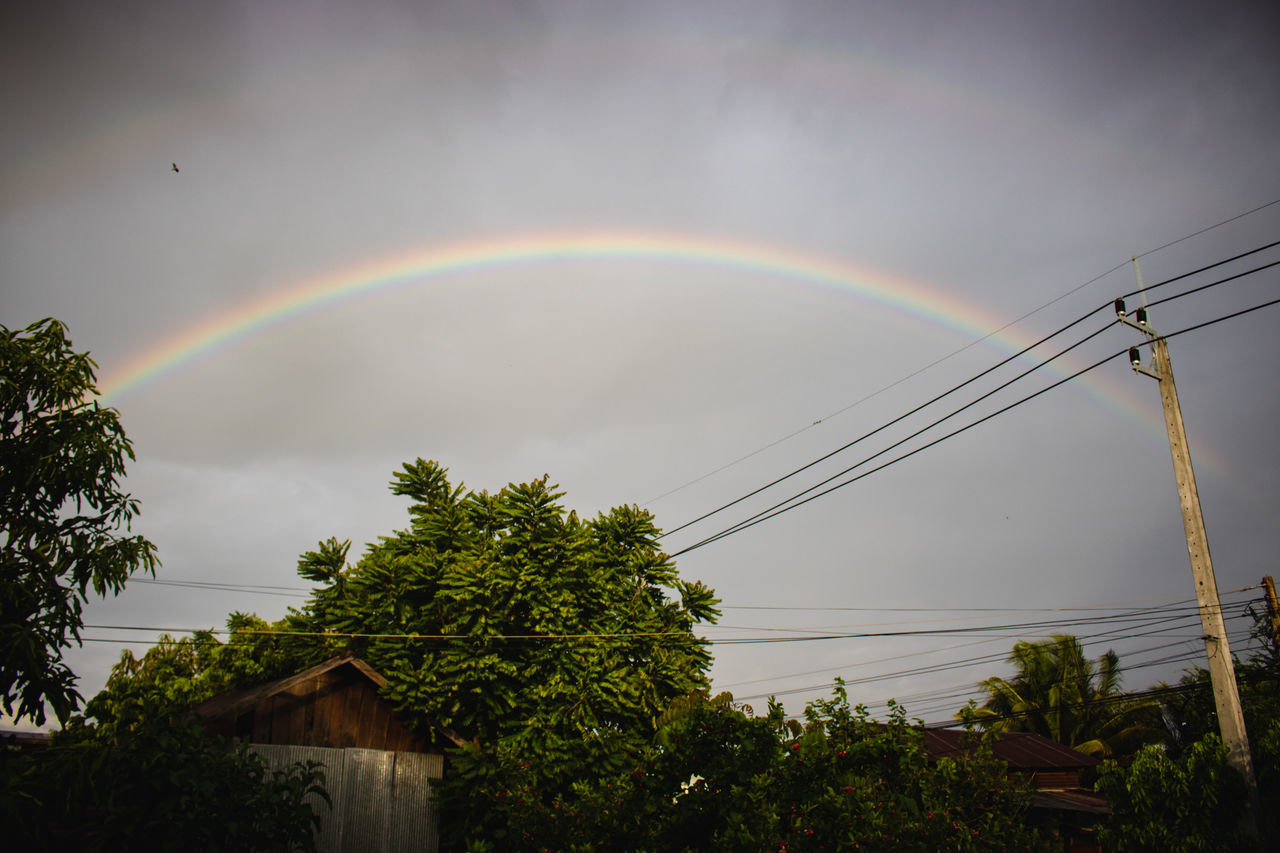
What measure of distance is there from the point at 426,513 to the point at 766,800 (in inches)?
561

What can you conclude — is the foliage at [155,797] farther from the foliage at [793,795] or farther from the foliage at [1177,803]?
the foliage at [1177,803]

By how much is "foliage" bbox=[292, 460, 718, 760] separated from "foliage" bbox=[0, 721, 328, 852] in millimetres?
8381

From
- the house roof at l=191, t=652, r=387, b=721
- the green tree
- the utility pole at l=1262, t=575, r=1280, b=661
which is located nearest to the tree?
the green tree

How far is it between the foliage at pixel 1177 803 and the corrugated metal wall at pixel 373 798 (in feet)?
38.8

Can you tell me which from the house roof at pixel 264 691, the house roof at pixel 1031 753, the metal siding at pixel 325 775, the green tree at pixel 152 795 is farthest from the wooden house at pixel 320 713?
the house roof at pixel 1031 753

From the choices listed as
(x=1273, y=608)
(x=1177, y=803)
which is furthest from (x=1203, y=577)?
(x=1273, y=608)

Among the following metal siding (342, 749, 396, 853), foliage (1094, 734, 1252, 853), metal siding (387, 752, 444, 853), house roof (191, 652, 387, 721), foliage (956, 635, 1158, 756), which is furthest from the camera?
foliage (956, 635, 1158, 756)

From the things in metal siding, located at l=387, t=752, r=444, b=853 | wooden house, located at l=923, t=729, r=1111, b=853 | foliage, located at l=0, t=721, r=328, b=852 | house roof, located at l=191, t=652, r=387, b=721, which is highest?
house roof, located at l=191, t=652, r=387, b=721

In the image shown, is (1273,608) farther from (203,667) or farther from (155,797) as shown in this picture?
(203,667)

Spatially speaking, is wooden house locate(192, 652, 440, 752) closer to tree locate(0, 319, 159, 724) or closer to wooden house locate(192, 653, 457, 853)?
wooden house locate(192, 653, 457, 853)

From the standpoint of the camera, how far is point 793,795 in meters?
9.18

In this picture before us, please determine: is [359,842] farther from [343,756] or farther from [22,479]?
[22,479]

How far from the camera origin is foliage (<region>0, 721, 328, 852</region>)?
22.7ft

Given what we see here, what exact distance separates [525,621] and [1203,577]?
42.6ft
